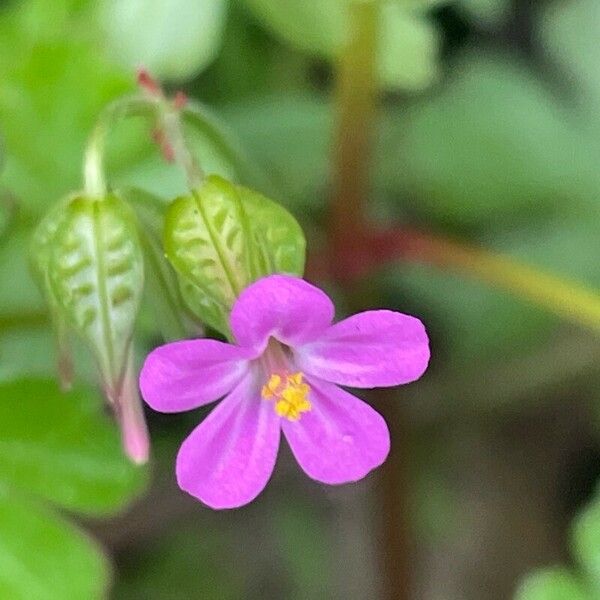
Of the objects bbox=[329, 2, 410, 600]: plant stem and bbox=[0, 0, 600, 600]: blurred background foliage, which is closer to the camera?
bbox=[329, 2, 410, 600]: plant stem

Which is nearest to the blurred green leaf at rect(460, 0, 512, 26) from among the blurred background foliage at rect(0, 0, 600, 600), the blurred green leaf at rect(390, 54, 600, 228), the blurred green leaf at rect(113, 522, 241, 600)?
the blurred background foliage at rect(0, 0, 600, 600)

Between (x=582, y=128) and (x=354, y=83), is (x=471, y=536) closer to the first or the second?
(x=582, y=128)

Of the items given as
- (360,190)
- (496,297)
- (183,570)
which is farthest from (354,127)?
(183,570)

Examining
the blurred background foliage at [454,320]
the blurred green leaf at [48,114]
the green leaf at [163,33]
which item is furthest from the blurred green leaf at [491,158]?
the blurred green leaf at [48,114]

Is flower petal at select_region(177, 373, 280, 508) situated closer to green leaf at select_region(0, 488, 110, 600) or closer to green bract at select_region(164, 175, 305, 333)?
green bract at select_region(164, 175, 305, 333)

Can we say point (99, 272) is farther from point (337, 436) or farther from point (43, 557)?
point (43, 557)
